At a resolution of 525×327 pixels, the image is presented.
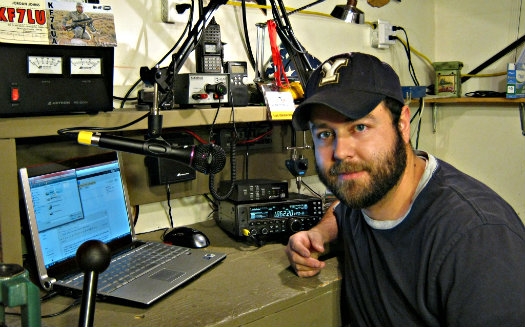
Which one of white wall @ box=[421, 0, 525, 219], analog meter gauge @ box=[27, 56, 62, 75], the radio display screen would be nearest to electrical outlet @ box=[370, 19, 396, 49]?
white wall @ box=[421, 0, 525, 219]

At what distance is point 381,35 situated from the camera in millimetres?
2355

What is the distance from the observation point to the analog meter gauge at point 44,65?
1102 millimetres

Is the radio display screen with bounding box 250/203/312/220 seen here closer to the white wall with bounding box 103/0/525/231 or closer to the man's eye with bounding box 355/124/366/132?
the man's eye with bounding box 355/124/366/132

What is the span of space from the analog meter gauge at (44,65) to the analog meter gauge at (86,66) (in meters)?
0.03

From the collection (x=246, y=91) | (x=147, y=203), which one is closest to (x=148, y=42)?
(x=246, y=91)

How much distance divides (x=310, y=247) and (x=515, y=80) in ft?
4.87

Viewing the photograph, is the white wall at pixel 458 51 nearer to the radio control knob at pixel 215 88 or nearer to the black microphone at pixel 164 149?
the radio control knob at pixel 215 88

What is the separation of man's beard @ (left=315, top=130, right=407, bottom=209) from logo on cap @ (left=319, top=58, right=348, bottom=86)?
0.62 feet

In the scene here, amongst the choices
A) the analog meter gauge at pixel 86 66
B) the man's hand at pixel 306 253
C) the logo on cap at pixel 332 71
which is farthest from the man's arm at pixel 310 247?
the analog meter gauge at pixel 86 66

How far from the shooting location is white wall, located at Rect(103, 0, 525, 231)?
2.18m

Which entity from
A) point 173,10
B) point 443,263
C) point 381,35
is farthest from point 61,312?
point 381,35

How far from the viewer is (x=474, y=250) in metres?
0.89

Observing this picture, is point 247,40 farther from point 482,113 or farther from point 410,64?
point 482,113

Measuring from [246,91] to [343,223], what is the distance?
1.75 ft
